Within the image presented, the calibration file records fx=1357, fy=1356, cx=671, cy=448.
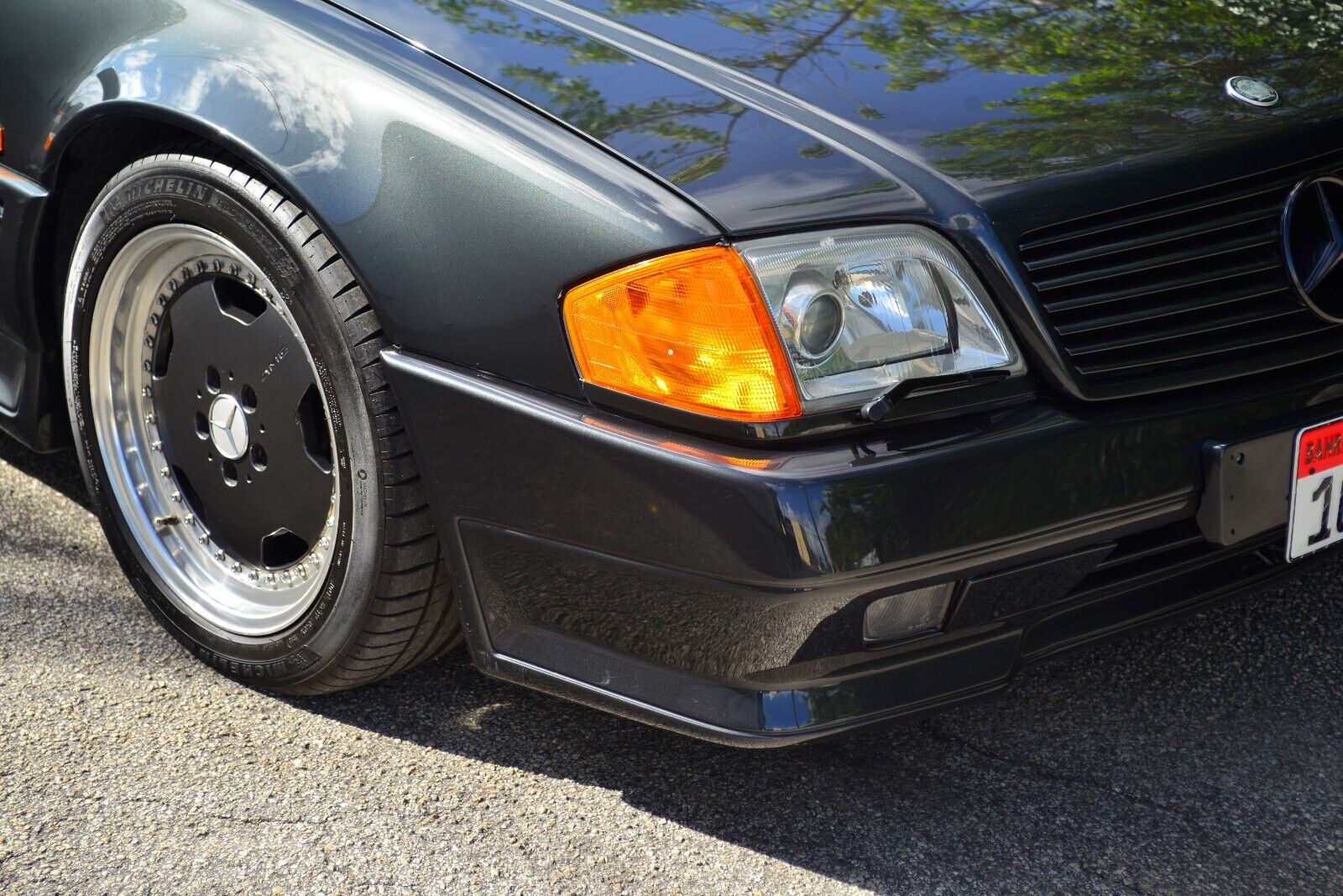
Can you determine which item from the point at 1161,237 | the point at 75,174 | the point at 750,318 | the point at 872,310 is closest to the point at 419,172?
the point at 750,318

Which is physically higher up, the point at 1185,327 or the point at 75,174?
the point at 75,174

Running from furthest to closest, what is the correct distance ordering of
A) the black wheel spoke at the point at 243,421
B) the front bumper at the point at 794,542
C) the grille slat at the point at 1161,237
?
the black wheel spoke at the point at 243,421 → the grille slat at the point at 1161,237 → the front bumper at the point at 794,542

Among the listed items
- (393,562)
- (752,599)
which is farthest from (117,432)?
(752,599)

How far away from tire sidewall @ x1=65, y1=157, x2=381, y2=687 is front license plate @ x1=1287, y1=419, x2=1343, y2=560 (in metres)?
1.28

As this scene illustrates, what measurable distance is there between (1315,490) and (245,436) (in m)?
1.62

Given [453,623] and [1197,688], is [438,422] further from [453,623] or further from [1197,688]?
[1197,688]

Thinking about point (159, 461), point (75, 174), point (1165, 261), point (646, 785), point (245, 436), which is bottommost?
point (646, 785)

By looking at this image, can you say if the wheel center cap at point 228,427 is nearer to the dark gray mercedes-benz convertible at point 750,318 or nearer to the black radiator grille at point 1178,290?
the dark gray mercedes-benz convertible at point 750,318

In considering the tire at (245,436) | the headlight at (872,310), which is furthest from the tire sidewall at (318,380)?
the headlight at (872,310)

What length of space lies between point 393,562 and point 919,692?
768mm

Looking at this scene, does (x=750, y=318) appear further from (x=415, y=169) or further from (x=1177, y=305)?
(x=1177, y=305)

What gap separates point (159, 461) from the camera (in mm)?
2396

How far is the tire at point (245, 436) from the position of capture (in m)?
1.93

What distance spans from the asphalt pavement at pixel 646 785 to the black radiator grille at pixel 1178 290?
66cm
